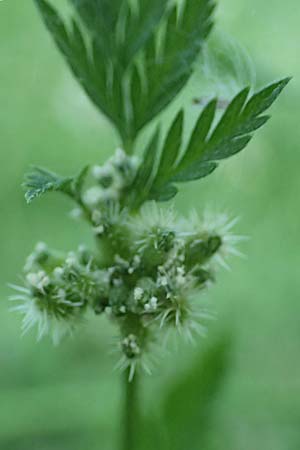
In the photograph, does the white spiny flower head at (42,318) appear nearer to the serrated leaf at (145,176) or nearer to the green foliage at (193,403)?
the serrated leaf at (145,176)

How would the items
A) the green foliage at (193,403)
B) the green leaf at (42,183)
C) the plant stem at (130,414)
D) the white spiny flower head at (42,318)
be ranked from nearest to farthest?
the green leaf at (42,183)
the white spiny flower head at (42,318)
the plant stem at (130,414)
the green foliage at (193,403)

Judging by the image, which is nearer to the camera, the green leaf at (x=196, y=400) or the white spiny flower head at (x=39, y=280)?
the white spiny flower head at (x=39, y=280)

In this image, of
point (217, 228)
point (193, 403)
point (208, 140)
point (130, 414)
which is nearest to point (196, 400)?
point (193, 403)

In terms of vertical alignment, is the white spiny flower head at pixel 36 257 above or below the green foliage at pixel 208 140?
below

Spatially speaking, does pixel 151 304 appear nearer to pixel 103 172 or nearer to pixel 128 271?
pixel 128 271

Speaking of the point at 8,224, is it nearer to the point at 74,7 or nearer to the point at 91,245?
the point at 91,245

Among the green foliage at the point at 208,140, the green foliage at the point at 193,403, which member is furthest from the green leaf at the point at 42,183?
the green foliage at the point at 193,403
